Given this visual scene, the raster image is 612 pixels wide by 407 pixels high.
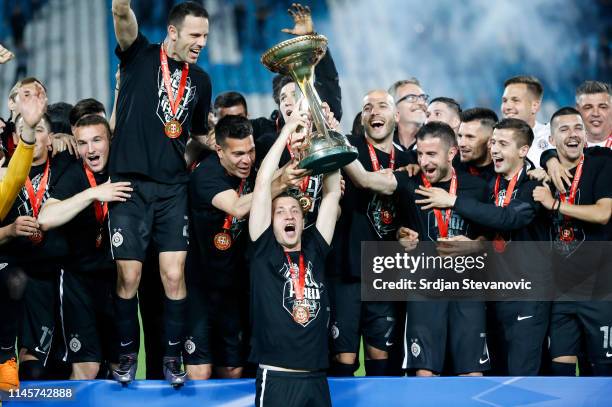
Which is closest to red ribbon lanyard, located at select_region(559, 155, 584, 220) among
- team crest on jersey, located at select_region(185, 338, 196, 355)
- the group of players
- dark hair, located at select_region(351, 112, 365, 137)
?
the group of players

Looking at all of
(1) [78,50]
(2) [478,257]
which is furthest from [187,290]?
(1) [78,50]

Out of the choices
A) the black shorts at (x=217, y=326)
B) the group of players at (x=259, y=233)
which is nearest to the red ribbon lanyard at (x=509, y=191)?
the group of players at (x=259, y=233)

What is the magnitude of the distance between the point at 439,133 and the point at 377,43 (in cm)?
932

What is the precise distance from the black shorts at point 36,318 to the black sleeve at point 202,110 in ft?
4.05

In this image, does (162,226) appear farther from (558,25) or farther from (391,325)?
(558,25)

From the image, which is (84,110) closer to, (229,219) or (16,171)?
(229,219)

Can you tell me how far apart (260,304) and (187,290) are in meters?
0.91

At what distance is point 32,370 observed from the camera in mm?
5664

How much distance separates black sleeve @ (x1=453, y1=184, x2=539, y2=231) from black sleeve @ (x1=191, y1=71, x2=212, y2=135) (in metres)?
1.56

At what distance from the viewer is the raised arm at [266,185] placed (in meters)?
4.99

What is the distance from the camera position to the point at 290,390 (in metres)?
4.97

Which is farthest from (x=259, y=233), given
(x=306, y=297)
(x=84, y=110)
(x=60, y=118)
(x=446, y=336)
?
(x=60, y=118)

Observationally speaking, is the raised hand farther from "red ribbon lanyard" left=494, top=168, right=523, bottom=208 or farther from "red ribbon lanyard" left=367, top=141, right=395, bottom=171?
"red ribbon lanyard" left=494, top=168, right=523, bottom=208

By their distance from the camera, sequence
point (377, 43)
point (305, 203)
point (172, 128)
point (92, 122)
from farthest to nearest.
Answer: point (377, 43)
point (92, 122)
point (305, 203)
point (172, 128)
